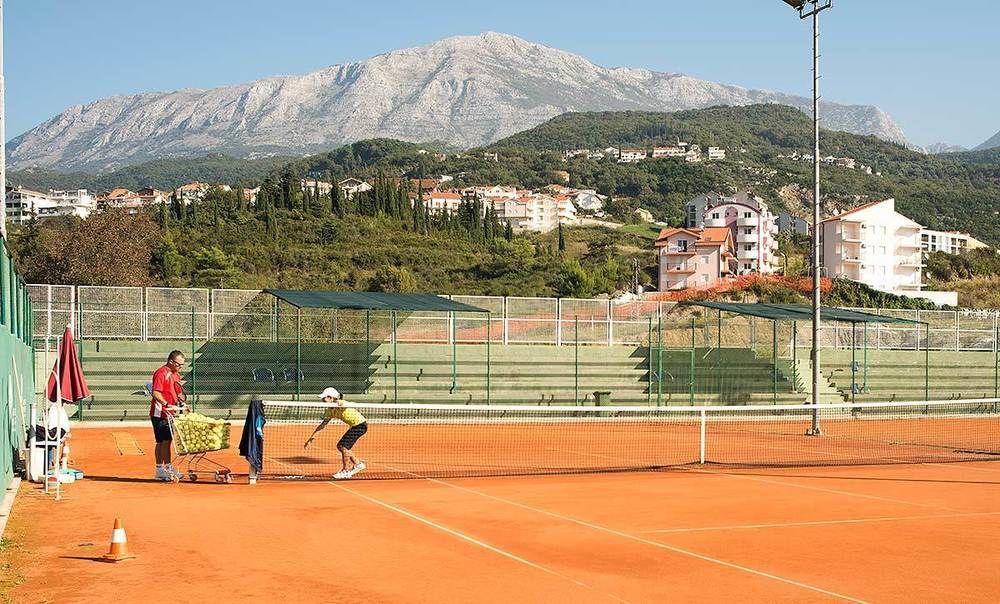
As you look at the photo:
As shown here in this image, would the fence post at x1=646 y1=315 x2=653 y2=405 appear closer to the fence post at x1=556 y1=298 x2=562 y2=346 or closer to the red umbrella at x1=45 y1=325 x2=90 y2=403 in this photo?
the fence post at x1=556 y1=298 x2=562 y2=346

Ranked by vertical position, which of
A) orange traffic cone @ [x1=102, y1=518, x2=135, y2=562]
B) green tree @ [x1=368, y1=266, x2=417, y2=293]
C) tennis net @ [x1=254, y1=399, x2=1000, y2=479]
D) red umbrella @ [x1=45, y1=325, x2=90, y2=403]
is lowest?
tennis net @ [x1=254, y1=399, x2=1000, y2=479]

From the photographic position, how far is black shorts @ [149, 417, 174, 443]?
51.9 feet

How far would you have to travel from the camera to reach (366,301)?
97.5 ft

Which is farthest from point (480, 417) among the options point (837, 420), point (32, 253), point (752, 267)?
point (752, 267)

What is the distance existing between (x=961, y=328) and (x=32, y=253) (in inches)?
1917

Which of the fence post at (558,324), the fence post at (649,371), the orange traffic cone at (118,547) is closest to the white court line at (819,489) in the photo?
the orange traffic cone at (118,547)

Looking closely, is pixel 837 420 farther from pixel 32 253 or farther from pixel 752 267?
pixel 752 267

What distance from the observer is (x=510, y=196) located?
634ft

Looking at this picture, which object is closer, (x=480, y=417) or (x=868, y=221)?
(x=480, y=417)

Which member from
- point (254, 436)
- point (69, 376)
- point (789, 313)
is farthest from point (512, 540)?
point (789, 313)

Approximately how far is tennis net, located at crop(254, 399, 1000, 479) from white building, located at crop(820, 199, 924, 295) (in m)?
70.4

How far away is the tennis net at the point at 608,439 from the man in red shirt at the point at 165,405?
156 cm

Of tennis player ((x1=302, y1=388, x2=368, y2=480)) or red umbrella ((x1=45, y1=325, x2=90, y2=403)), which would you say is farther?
tennis player ((x1=302, y1=388, x2=368, y2=480))

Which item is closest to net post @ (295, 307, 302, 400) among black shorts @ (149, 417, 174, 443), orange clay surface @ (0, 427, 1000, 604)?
orange clay surface @ (0, 427, 1000, 604)
